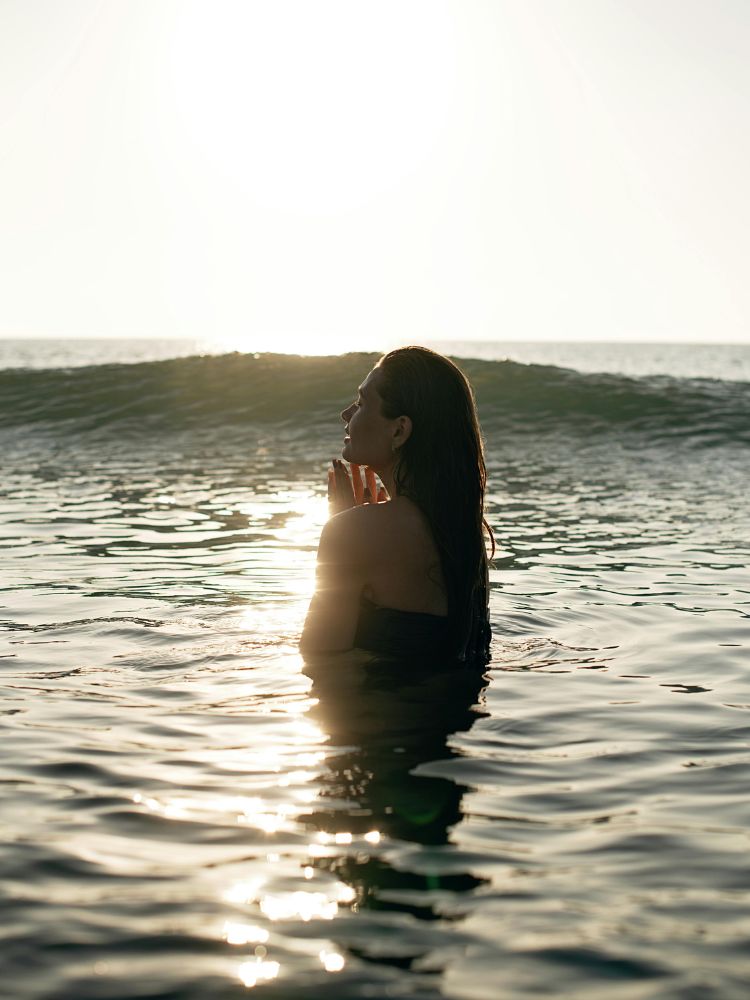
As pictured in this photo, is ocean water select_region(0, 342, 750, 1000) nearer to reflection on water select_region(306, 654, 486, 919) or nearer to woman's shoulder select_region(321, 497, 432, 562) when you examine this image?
reflection on water select_region(306, 654, 486, 919)

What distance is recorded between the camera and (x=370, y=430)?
517cm

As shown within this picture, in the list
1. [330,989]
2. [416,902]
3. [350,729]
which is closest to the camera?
[330,989]

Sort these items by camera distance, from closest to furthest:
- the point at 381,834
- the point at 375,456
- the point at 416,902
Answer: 1. the point at 416,902
2. the point at 381,834
3. the point at 375,456

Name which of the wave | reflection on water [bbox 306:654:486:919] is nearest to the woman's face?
reflection on water [bbox 306:654:486:919]

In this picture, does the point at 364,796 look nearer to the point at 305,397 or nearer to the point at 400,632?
the point at 400,632

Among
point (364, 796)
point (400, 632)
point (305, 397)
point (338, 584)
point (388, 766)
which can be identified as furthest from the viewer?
point (305, 397)

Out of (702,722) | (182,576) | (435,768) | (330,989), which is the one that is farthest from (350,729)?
(182,576)

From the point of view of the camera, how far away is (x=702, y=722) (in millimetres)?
5223

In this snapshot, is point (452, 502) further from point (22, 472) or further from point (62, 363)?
point (62, 363)

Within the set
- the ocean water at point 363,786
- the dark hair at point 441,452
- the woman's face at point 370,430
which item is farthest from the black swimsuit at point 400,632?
the woman's face at point 370,430

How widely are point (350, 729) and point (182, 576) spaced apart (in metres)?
4.60

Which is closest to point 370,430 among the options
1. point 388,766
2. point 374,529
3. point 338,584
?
point 374,529

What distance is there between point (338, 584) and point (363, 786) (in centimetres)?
131

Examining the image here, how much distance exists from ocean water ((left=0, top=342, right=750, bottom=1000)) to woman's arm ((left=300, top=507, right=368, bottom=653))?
138 mm
